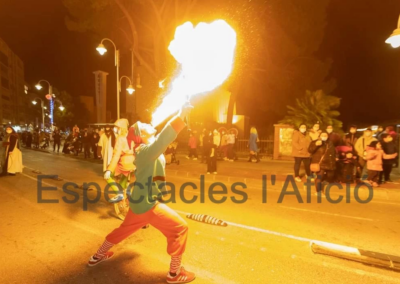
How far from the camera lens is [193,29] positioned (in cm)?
449

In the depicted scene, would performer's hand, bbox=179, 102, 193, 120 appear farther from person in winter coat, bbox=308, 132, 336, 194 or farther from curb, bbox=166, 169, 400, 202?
curb, bbox=166, 169, 400, 202

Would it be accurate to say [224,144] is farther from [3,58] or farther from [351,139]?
[3,58]

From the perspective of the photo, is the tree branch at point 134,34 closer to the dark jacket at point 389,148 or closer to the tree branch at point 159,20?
the tree branch at point 159,20

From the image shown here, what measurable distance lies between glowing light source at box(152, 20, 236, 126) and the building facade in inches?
2932

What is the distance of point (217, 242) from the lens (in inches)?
180

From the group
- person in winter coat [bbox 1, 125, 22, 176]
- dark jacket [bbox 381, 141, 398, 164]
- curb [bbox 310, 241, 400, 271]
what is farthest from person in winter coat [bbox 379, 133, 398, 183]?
person in winter coat [bbox 1, 125, 22, 176]

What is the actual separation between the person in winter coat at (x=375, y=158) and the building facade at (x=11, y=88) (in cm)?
7418

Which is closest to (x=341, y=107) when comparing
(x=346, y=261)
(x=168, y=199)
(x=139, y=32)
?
(x=139, y=32)

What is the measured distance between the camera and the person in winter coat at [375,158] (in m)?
8.67

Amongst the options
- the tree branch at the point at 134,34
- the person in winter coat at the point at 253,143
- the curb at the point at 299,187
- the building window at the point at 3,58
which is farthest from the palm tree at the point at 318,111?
the building window at the point at 3,58

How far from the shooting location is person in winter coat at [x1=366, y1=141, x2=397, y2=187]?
8672mm

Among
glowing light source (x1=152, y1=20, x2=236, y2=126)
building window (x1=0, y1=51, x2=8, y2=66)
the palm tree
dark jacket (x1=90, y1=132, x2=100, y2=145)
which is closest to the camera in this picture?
glowing light source (x1=152, y1=20, x2=236, y2=126)

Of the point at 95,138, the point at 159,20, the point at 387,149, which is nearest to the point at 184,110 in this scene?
the point at 387,149

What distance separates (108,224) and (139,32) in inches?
787
